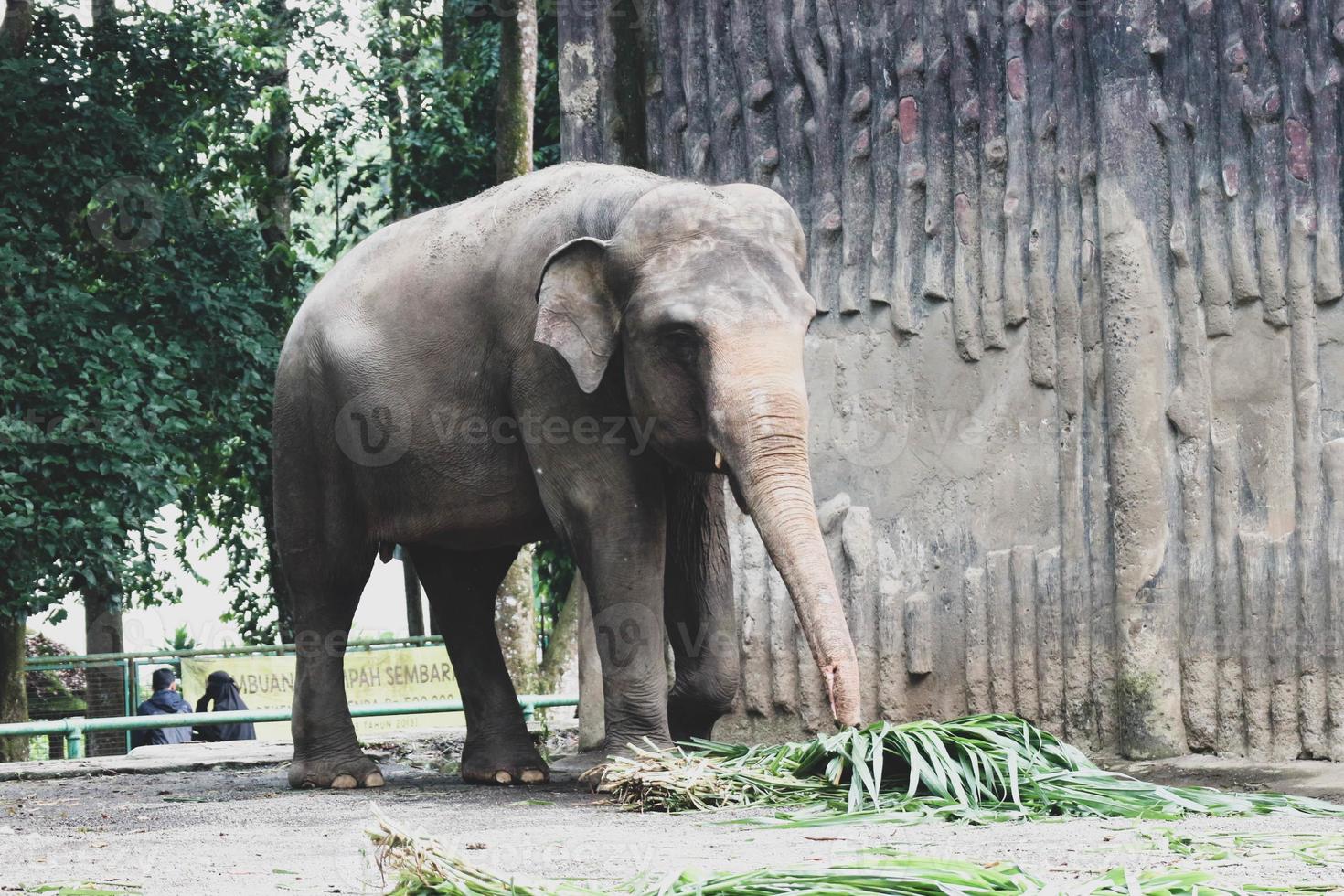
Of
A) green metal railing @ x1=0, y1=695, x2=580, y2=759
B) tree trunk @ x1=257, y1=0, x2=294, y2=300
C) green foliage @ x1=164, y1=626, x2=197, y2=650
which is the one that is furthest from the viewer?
green foliage @ x1=164, y1=626, x2=197, y2=650

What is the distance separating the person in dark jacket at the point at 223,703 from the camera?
13695 mm

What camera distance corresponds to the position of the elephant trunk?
5352mm

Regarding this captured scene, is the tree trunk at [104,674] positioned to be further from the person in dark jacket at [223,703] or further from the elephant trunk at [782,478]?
the elephant trunk at [782,478]

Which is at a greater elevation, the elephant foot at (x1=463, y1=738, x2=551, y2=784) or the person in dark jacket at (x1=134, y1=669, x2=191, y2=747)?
the elephant foot at (x1=463, y1=738, x2=551, y2=784)

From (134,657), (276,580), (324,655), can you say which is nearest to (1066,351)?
(324,655)

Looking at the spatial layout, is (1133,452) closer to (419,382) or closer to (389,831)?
(419,382)

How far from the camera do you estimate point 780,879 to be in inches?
133

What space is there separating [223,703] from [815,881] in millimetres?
11007

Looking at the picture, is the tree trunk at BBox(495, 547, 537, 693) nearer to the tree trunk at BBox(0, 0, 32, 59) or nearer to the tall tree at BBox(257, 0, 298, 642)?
the tall tree at BBox(257, 0, 298, 642)

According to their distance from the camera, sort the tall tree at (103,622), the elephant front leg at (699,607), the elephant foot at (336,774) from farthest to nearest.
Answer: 1. the tall tree at (103,622)
2. the elephant foot at (336,774)
3. the elephant front leg at (699,607)
